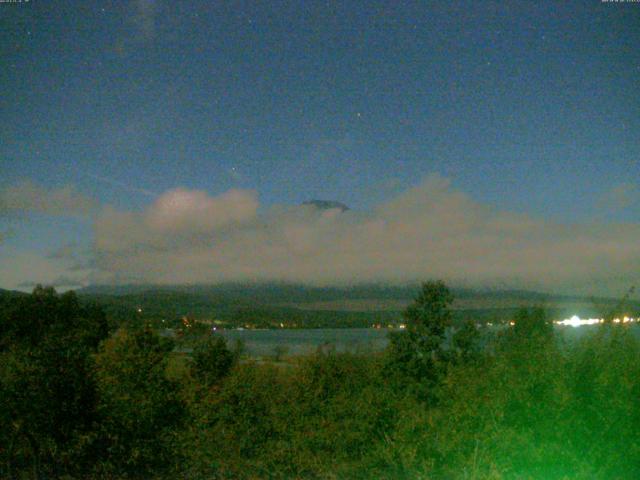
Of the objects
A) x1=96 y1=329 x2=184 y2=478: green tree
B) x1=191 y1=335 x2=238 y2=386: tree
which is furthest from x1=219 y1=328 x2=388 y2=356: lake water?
x1=96 y1=329 x2=184 y2=478: green tree

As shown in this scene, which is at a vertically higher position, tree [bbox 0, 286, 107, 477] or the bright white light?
the bright white light

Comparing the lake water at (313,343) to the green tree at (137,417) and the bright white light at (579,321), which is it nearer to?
the green tree at (137,417)

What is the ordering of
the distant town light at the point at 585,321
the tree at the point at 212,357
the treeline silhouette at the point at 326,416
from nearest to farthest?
the treeline silhouette at the point at 326,416 < the distant town light at the point at 585,321 < the tree at the point at 212,357

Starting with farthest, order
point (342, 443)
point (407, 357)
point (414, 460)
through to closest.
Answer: point (407, 357) < point (342, 443) < point (414, 460)

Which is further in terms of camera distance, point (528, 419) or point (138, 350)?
point (138, 350)

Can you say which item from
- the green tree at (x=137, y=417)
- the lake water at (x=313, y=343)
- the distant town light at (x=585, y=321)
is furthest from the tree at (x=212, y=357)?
the distant town light at (x=585, y=321)

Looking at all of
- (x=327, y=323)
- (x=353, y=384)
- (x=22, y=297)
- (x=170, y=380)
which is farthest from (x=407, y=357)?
(x=22, y=297)

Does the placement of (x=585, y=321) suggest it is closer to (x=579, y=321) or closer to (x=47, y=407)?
(x=579, y=321)

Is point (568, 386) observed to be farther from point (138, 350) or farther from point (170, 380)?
point (138, 350)

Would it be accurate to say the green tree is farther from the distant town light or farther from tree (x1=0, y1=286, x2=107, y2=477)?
the distant town light
